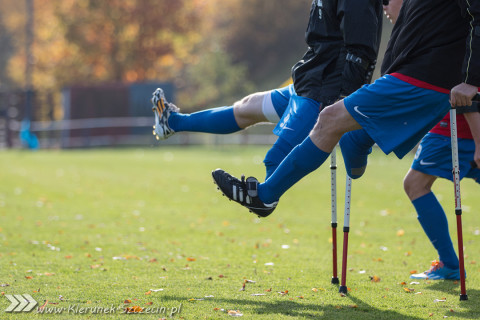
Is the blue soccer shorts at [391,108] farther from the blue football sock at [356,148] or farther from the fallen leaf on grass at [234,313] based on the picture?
the fallen leaf on grass at [234,313]

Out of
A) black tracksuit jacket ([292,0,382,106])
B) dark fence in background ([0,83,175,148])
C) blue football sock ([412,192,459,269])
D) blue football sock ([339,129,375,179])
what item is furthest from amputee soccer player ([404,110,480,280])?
dark fence in background ([0,83,175,148])

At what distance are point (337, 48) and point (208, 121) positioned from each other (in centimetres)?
122

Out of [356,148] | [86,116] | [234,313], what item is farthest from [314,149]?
[86,116]

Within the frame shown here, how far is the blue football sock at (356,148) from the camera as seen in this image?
5.07 meters

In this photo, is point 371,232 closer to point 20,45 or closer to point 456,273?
point 456,273

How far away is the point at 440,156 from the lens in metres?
5.66

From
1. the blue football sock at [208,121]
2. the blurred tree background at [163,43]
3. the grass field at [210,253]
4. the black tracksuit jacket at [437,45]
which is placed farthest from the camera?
the blurred tree background at [163,43]

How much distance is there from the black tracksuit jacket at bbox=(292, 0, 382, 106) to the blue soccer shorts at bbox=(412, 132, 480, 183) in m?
0.87

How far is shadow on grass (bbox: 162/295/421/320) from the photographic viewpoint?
4422 mm

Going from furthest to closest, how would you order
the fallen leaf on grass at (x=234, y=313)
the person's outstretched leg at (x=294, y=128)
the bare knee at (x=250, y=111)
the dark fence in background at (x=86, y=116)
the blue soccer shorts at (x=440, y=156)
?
the dark fence in background at (x=86, y=116) → the bare knee at (x=250, y=111) → the blue soccer shorts at (x=440, y=156) → the person's outstretched leg at (x=294, y=128) → the fallen leaf on grass at (x=234, y=313)

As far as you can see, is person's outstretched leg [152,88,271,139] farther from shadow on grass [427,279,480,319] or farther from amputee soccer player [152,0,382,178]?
shadow on grass [427,279,480,319]

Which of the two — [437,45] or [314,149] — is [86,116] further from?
[437,45]

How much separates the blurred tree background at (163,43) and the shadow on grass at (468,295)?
1294 inches

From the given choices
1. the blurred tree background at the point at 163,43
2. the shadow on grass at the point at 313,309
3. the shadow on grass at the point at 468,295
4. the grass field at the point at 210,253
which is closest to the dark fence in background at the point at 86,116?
the blurred tree background at the point at 163,43
